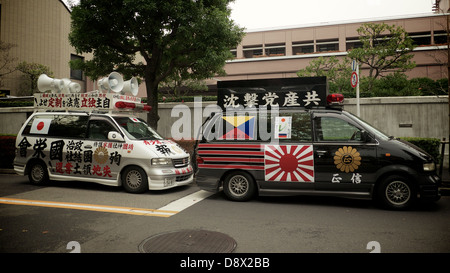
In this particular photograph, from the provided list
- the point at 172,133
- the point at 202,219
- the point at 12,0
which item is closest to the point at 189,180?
the point at 202,219

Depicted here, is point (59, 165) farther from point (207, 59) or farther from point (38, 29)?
point (38, 29)

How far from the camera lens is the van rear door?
6.06 metres

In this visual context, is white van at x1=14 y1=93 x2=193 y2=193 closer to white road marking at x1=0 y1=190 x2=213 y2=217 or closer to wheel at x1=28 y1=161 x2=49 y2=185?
wheel at x1=28 y1=161 x2=49 y2=185

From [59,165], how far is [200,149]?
392 cm

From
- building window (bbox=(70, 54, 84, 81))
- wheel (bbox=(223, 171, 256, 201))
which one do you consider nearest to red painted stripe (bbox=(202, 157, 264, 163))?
wheel (bbox=(223, 171, 256, 201))

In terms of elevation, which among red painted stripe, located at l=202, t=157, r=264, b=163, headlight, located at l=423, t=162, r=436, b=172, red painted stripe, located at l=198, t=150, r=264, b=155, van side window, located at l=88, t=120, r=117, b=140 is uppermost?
van side window, located at l=88, t=120, r=117, b=140

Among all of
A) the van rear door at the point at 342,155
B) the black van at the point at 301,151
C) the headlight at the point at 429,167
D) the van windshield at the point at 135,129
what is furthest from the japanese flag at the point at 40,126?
the headlight at the point at 429,167

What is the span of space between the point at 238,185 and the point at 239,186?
31 mm

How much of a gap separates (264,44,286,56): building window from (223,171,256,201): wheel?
118 ft

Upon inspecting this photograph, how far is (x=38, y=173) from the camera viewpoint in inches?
333

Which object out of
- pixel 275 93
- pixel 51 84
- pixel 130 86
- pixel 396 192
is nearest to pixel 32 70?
pixel 51 84

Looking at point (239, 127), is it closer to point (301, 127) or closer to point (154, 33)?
point (301, 127)

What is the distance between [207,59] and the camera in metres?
10.8

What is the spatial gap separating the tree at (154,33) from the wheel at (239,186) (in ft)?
17.3
